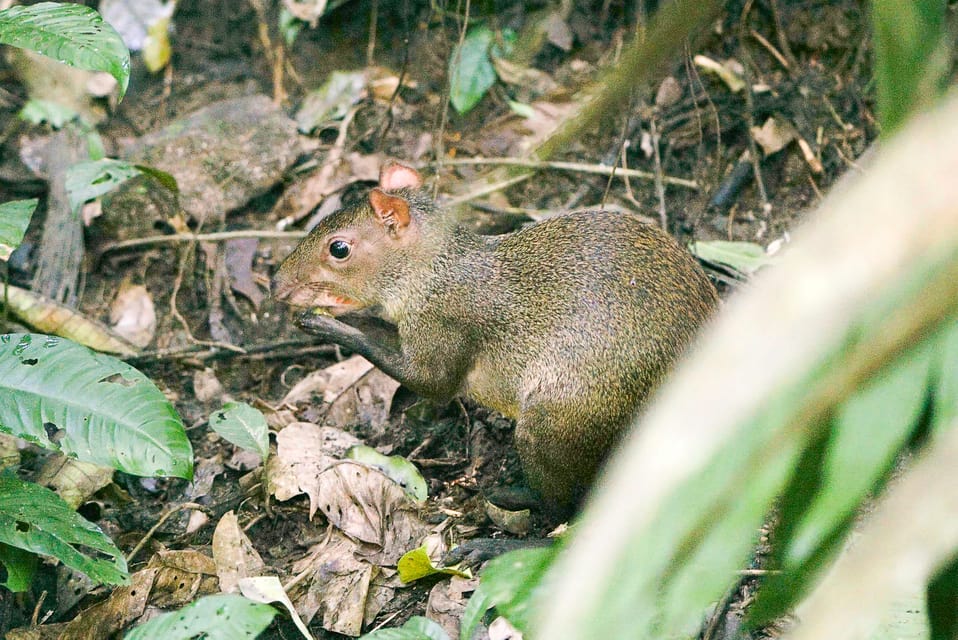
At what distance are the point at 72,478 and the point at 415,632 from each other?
205 cm

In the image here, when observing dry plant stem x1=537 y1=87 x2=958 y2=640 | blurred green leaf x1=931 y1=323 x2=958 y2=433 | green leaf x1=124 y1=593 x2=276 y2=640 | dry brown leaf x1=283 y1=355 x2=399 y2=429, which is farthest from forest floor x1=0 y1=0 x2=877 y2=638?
dry plant stem x1=537 y1=87 x2=958 y2=640

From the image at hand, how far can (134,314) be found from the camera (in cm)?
533

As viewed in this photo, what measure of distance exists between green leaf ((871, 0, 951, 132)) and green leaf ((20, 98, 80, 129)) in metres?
5.36

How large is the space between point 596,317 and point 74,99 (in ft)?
13.3

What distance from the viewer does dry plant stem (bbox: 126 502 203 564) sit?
3.87 meters

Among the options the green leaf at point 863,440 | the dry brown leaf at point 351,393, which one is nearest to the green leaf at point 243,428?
the dry brown leaf at point 351,393

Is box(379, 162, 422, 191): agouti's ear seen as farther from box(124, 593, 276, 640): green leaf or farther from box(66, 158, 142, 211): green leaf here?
box(124, 593, 276, 640): green leaf

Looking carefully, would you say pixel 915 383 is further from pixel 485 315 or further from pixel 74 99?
pixel 74 99

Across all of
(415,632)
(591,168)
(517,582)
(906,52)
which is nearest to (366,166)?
(591,168)

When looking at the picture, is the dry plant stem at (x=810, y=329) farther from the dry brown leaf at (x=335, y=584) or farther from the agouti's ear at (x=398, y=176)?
the agouti's ear at (x=398, y=176)

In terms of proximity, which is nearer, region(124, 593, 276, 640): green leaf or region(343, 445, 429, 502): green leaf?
region(124, 593, 276, 640): green leaf

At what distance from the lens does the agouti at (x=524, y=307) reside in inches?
143

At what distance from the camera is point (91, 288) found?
5.45 meters

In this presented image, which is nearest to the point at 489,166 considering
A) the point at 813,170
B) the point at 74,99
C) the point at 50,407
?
the point at 813,170
